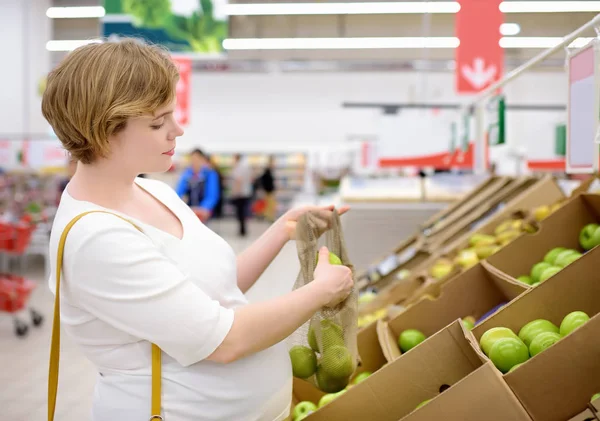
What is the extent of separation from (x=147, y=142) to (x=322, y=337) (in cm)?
65

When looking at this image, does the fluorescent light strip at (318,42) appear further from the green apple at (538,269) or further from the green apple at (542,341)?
the green apple at (542,341)

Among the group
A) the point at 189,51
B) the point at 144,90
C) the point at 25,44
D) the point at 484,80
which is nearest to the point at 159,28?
the point at 189,51

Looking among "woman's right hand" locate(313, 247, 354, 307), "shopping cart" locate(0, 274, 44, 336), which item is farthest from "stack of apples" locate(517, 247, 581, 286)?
"shopping cart" locate(0, 274, 44, 336)

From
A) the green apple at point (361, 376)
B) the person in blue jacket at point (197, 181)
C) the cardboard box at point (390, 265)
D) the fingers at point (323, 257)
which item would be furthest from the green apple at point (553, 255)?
the person in blue jacket at point (197, 181)

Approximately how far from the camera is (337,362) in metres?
1.67

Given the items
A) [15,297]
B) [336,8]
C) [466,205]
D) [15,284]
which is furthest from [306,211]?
[336,8]

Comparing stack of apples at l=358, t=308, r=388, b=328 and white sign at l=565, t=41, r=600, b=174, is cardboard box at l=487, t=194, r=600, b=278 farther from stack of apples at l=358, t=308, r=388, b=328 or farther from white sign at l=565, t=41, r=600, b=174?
stack of apples at l=358, t=308, r=388, b=328

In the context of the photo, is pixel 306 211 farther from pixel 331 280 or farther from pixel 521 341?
pixel 521 341

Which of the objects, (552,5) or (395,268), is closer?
(395,268)

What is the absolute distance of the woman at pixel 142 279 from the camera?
1302 millimetres

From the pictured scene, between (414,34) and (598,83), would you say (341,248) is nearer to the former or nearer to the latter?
(598,83)

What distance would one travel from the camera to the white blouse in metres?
1.30

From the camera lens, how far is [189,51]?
6.84 m

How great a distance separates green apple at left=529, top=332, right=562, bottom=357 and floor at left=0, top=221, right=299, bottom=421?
223 cm
